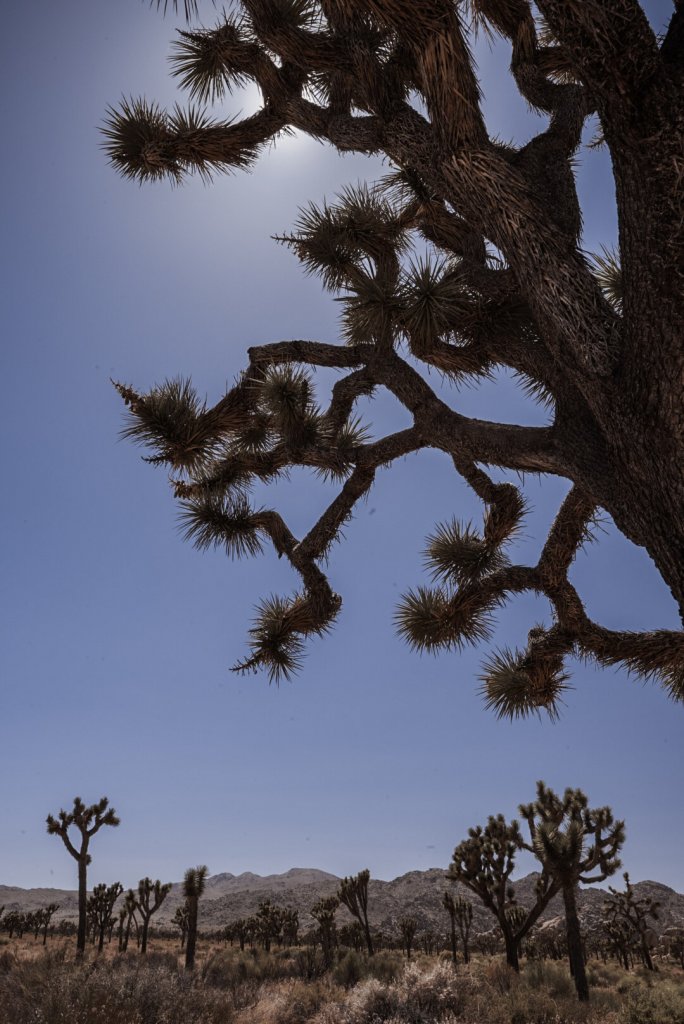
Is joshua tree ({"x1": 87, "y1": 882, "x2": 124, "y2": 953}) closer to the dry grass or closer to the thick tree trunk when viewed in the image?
→ the thick tree trunk

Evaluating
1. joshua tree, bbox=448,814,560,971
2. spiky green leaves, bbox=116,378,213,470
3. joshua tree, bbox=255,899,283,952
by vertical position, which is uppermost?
spiky green leaves, bbox=116,378,213,470

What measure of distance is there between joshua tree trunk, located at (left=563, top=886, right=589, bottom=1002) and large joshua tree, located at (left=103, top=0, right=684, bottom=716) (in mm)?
8920

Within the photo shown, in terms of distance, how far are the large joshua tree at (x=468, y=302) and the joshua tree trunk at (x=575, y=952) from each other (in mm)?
8920

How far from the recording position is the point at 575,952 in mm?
12219

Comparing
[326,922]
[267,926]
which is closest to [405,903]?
[267,926]

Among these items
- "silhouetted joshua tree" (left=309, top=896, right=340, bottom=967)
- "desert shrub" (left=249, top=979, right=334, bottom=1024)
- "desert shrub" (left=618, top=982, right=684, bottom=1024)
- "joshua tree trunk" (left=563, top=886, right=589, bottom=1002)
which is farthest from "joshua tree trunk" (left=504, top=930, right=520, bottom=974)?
"silhouetted joshua tree" (left=309, top=896, right=340, bottom=967)

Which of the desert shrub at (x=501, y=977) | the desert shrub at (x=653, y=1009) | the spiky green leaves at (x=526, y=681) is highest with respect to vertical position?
the spiky green leaves at (x=526, y=681)

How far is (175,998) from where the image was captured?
686 cm

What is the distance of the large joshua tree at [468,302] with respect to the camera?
9.59 ft

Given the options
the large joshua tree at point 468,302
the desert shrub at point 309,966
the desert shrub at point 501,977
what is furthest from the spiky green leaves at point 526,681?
the desert shrub at point 309,966

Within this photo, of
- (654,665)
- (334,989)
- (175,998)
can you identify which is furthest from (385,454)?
(334,989)

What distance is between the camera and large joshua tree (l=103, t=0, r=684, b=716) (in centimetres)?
292

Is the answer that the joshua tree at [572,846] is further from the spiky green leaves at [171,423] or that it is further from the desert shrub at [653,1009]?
the spiky green leaves at [171,423]

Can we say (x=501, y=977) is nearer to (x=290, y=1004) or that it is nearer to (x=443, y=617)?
(x=290, y=1004)
